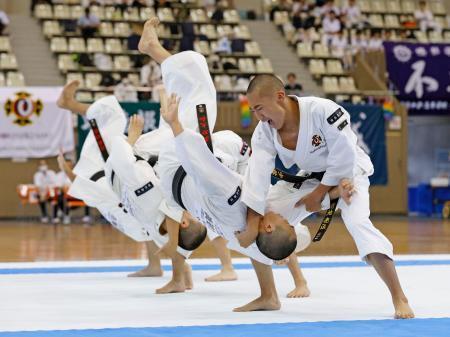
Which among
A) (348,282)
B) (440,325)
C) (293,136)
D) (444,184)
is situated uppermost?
(293,136)

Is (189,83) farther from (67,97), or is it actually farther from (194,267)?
(194,267)

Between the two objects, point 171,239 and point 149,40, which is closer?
point 171,239

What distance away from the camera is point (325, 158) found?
418 cm

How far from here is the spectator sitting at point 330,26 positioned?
1770 cm

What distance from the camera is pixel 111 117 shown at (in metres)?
6.03

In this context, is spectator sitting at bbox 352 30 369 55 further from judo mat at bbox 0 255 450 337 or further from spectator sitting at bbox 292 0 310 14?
judo mat at bbox 0 255 450 337

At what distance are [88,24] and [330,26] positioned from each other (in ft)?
16.7

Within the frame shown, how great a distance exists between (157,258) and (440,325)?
287 centimetres

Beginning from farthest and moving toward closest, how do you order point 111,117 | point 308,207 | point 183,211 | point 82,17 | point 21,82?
point 82,17 → point 21,82 → point 111,117 → point 183,211 → point 308,207

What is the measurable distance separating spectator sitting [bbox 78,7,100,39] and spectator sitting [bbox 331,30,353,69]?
4.73 metres

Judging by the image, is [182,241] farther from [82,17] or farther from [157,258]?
[82,17]

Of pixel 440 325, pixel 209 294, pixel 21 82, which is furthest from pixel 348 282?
pixel 21 82

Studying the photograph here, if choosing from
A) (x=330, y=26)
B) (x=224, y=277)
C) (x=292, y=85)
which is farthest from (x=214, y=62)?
(x=224, y=277)

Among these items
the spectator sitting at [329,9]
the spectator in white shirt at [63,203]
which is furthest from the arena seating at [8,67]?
the spectator sitting at [329,9]
